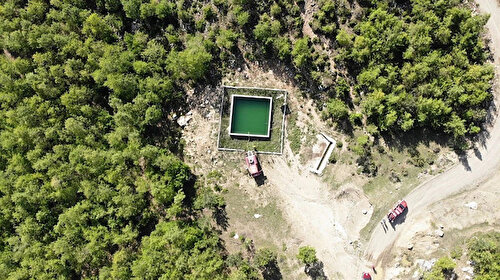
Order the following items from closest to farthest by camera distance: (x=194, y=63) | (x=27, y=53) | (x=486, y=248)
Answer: (x=486, y=248), (x=194, y=63), (x=27, y=53)

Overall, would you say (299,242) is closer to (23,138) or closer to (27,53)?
(23,138)

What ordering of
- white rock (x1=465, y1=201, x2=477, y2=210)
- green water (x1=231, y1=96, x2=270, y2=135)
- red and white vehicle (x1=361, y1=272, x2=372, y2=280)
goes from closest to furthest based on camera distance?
white rock (x1=465, y1=201, x2=477, y2=210)
red and white vehicle (x1=361, y1=272, x2=372, y2=280)
green water (x1=231, y1=96, x2=270, y2=135)

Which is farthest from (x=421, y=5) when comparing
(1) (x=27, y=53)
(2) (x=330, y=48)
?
(1) (x=27, y=53)

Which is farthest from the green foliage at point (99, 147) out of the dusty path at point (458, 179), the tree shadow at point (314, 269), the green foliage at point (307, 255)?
the dusty path at point (458, 179)

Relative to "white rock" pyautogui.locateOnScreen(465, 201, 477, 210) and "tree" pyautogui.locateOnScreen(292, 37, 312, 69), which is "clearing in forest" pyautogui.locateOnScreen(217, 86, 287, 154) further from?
"white rock" pyautogui.locateOnScreen(465, 201, 477, 210)

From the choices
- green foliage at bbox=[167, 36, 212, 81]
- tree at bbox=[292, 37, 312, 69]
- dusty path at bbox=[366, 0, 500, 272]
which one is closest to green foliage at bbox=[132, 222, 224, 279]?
green foliage at bbox=[167, 36, 212, 81]

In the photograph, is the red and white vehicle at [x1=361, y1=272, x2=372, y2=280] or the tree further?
the red and white vehicle at [x1=361, y1=272, x2=372, y2=280]

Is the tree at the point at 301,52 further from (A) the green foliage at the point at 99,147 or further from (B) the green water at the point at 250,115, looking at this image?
(A) the green foliage at the point at 99,147
